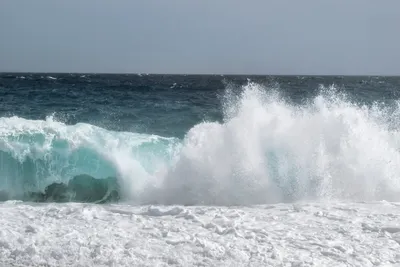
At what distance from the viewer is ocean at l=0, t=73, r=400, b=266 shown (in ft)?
20.4

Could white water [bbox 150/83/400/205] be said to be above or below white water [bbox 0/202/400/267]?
above

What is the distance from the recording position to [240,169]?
9.80 meters

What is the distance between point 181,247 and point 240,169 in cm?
371

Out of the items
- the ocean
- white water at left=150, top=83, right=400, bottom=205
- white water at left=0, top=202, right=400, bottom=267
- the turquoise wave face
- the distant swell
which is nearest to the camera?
white water at left=0, top=202, right=400, bottom=267

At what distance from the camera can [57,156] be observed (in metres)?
11.4

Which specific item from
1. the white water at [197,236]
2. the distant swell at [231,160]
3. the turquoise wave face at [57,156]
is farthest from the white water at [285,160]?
the turquoise wave face at [57,156]

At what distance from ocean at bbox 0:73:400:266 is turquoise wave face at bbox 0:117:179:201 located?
0.03m

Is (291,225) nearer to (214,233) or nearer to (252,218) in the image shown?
(252,218)

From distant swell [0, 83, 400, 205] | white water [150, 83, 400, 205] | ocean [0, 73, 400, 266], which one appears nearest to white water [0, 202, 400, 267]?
ocean [0, 73, 400, 266]

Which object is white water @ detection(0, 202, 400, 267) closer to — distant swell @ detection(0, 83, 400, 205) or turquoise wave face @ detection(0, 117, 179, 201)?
distant swell @ detection(0, 83, 400, 205)

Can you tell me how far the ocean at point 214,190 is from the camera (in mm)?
6203

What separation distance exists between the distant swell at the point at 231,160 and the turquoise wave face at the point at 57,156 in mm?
22

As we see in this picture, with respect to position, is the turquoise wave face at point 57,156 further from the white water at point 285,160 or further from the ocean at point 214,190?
the white water at point 285,160

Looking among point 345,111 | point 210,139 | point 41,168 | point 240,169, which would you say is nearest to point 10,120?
point 41,168
